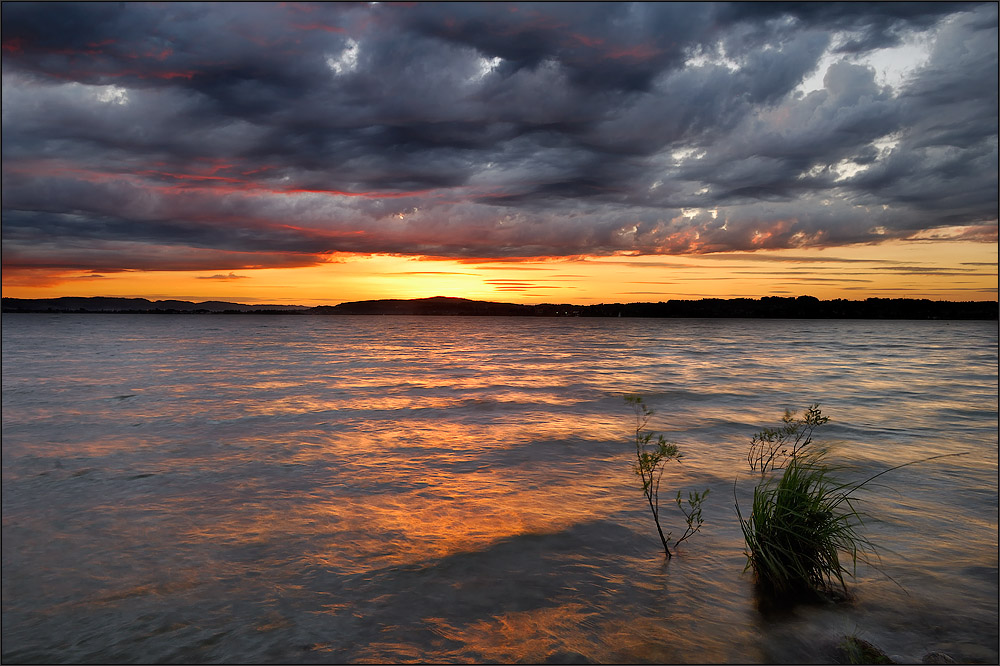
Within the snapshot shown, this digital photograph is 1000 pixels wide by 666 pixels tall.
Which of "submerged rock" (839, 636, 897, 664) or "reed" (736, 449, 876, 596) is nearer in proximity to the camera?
"submerged rock" (839, 636, 897, 664)

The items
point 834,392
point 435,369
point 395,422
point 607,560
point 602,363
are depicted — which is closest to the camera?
point 607,560

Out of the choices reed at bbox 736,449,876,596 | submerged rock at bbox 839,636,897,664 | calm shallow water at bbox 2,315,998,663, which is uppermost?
reed at bbox 736,449,876,596

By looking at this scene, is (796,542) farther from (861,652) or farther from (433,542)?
(433,542)

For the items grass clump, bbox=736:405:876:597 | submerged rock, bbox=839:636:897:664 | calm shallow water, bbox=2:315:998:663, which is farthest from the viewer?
grass clump, bbox=736:405:876:597

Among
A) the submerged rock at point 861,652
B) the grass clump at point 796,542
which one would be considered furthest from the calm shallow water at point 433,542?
the grass clump at point 796,542

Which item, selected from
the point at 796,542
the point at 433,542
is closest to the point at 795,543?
the point at 796,542

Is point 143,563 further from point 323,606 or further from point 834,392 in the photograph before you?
point 834,392

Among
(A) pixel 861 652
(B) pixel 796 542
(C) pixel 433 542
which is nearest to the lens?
(A) pixel 861 652

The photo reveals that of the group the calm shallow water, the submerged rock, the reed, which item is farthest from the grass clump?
the submerged rock

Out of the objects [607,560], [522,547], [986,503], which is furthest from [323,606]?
[986,503]

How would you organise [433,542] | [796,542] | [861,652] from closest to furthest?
1. [861,652]
2. [796,542]
3. [433,542]

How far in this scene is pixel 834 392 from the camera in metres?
26.3

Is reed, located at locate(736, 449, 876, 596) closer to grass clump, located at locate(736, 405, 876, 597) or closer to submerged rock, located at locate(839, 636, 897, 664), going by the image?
grass clump, located at locate(736, 405, 876, 597)

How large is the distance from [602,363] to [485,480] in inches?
1319
